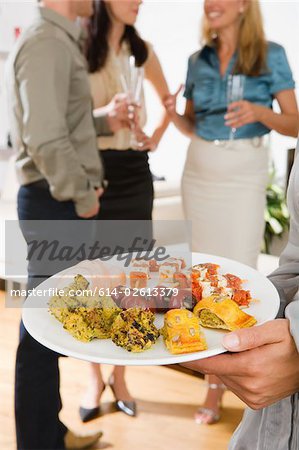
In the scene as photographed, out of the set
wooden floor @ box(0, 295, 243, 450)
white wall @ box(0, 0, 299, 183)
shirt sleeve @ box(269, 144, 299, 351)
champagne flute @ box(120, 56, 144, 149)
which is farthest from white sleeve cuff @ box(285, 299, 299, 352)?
white wall @ box(0, 0, 299, 183)

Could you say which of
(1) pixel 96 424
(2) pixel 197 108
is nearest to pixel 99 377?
(1) pixel 96 424

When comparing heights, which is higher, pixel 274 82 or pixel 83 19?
pixel 83 19

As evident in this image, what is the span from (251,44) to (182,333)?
161 centimetres

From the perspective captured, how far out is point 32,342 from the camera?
1.75 meters

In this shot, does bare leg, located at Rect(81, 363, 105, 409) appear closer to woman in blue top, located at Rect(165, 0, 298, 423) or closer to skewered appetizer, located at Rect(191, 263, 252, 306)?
woman in blue top, located at Rect(165, 0, 298, 423)

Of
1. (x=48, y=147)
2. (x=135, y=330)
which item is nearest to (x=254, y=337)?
(x=135, y=330)

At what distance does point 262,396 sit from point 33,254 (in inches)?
45.3

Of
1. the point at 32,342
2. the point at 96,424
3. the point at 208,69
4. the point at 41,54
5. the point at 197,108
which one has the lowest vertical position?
the point at 96,424

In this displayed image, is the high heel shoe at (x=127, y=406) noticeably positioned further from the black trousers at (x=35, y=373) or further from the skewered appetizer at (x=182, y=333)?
the skewered appetizer at (x=182, y=333)

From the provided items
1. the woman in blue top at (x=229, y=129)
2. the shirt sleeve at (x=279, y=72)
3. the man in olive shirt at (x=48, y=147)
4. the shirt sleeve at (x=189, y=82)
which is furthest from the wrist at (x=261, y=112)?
the man in olive shirt at (x=48, y=147)

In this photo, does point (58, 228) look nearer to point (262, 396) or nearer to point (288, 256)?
point (288, 256)

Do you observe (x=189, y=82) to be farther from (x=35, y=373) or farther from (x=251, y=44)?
(x=35, y=373)

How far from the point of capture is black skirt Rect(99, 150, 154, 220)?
2.10 metres

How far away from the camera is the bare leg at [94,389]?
2324 mm
